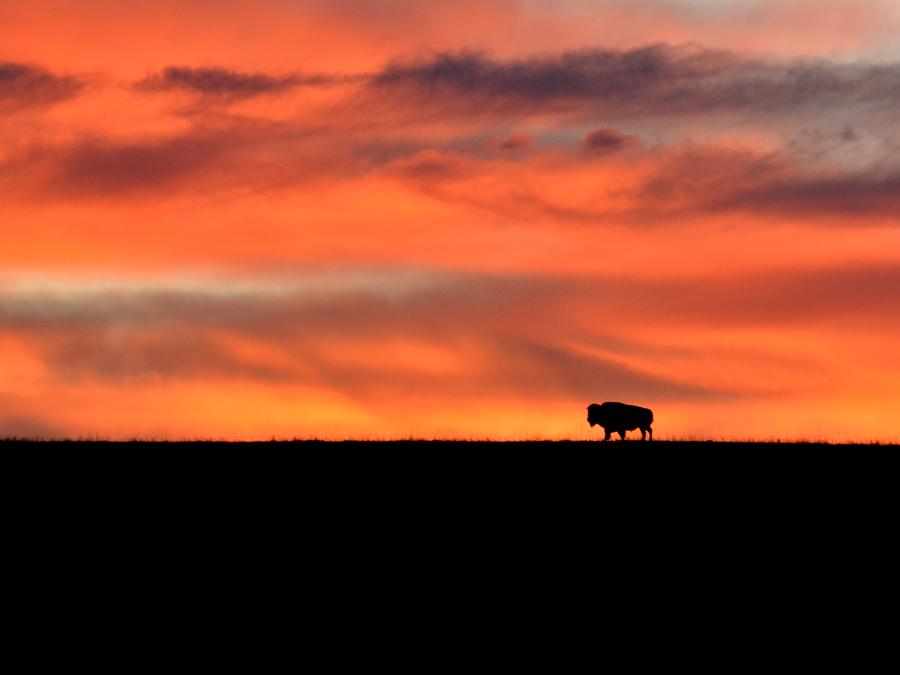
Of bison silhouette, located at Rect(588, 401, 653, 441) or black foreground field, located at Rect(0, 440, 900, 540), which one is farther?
bison silhouette, located at Rect(588, 401, 653, 441)

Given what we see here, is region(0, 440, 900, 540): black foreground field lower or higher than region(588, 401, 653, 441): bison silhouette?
lower

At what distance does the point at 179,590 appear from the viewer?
763 inches

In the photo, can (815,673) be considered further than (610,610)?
No

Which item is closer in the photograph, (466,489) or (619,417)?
(466,489)

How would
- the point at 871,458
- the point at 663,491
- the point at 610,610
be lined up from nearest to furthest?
the point at 610,610, the point at 663,491, the point at 871,458

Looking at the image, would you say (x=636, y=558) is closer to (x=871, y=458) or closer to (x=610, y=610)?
(x=610, y=610)

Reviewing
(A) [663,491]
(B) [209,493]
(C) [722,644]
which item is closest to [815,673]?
(C) [722,644]

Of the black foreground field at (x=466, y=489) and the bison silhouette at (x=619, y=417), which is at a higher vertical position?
the bison silhouette at (x=619, y=417)

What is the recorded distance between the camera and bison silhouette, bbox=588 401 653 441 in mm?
42188

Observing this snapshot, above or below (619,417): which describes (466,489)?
below

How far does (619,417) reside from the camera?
139 ft

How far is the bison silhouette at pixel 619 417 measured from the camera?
42188mm

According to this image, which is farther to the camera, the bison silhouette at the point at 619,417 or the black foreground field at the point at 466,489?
the bison silhouette at the point at 619,417

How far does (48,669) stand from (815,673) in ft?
31.1
